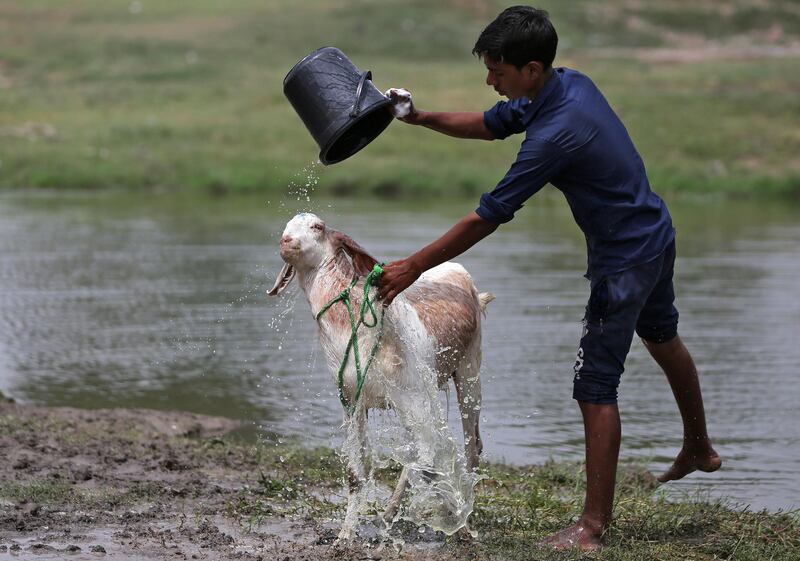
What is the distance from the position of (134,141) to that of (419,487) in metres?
23.7

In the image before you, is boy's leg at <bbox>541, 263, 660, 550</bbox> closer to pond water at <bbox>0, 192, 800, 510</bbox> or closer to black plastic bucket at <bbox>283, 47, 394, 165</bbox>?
black plastic bucket at <bbox>283, 47, 394, 165</bbox>

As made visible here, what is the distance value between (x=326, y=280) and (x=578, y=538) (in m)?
1.58

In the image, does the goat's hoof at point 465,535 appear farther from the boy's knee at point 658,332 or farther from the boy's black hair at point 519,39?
the boy's black hair at point 519,39

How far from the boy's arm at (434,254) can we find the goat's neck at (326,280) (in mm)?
434

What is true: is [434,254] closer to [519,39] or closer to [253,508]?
[519,39]

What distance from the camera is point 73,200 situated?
77.2 ft

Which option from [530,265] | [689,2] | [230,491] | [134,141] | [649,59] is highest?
[689,2]

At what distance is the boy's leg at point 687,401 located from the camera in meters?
6.27

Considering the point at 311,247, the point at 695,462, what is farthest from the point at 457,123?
the point at 695,462

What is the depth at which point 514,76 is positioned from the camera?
5.46m

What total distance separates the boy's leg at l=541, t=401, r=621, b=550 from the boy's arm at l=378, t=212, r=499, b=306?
3.09 ft

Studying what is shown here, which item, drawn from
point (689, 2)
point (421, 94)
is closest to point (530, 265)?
point (421, 94)

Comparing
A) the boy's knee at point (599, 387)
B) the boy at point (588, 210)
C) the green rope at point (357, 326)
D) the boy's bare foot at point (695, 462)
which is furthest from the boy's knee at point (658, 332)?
the green rope at point (357, 326)

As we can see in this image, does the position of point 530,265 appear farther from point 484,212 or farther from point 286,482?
point 484,212
